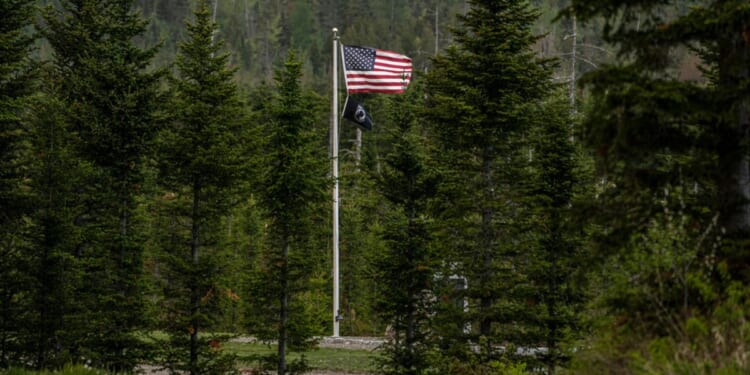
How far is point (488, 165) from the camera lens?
17.0 meters

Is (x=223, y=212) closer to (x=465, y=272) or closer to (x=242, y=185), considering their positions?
(x=242, y=185)

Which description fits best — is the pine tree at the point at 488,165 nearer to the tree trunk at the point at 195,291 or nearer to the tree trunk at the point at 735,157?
the tree trunk at the point at 195,291

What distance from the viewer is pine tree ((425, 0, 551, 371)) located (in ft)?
53.9

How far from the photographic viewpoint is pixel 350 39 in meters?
87.8

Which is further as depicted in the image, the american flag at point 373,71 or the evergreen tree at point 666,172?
the american flag at point 373,71

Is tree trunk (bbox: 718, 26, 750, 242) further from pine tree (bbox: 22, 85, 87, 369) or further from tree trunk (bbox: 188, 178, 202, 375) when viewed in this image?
pine tree (bbox: 22, 85, 87, 369)

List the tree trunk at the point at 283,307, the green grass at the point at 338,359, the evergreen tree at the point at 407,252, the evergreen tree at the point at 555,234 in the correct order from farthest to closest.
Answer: the green grass at the point at 338,359, the tree trunk at the point at 283,307, the evergreen tree at the point at 407,252, the evergreen tree at the point at 555,234

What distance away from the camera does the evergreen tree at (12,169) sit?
16.4m

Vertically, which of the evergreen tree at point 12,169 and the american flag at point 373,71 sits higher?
the american flag at point 373,71

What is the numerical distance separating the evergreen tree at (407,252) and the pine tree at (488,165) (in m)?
0.95

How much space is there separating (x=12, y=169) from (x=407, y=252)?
10837mm

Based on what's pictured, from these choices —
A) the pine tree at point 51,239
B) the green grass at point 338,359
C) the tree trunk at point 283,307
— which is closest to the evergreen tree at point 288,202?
the tree trunk at point 283,307

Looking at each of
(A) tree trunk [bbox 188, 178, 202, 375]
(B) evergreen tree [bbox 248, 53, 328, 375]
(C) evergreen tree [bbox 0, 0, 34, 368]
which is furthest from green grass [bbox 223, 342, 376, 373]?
(C) evergreen tree [bbox 0, 0, 34, 368]

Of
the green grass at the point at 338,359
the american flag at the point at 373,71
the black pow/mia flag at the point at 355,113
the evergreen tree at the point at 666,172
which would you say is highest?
the american flag at the point at 373,71
